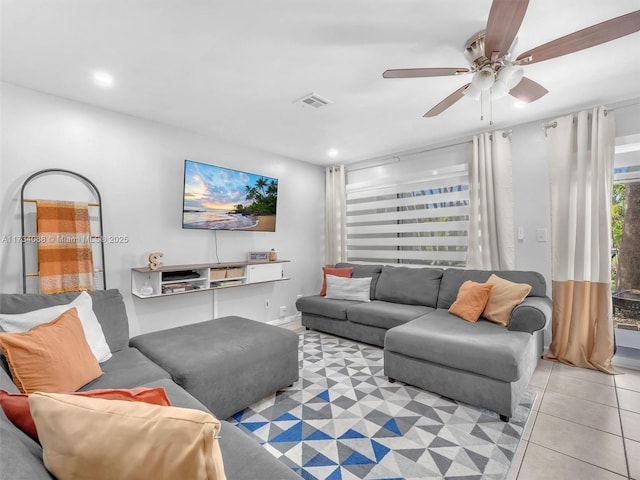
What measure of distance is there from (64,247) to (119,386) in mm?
1600

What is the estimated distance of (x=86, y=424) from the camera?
67 centimetres

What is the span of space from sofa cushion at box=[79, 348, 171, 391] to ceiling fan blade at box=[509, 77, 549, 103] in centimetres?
290

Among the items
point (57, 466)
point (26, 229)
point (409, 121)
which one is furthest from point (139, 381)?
point (409, 121)

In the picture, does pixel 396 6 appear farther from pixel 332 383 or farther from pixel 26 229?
pixel 26 229

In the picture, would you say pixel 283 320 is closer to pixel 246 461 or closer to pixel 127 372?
pixel 127 372

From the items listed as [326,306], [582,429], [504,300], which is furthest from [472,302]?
[326,306]

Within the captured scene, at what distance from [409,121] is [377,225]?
1734mm

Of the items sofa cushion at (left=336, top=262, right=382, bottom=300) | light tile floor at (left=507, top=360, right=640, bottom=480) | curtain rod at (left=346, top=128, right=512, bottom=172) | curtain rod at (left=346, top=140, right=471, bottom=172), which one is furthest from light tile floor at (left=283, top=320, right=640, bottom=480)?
curtain rod at (left=346, top=140, right=471, bottom=172)

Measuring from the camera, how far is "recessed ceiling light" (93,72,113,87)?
2365 mm

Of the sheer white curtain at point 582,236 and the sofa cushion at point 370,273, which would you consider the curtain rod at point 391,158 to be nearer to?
the sheer white curtain at point 582,236

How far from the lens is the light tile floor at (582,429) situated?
5.35 feet

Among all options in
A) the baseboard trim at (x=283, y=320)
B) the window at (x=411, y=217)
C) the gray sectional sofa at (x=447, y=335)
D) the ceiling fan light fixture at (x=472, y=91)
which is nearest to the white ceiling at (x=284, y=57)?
the ceiling fan light fixture at (x=472, y=91)

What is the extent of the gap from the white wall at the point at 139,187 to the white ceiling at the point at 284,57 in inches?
8.1

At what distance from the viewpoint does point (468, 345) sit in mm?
2229
